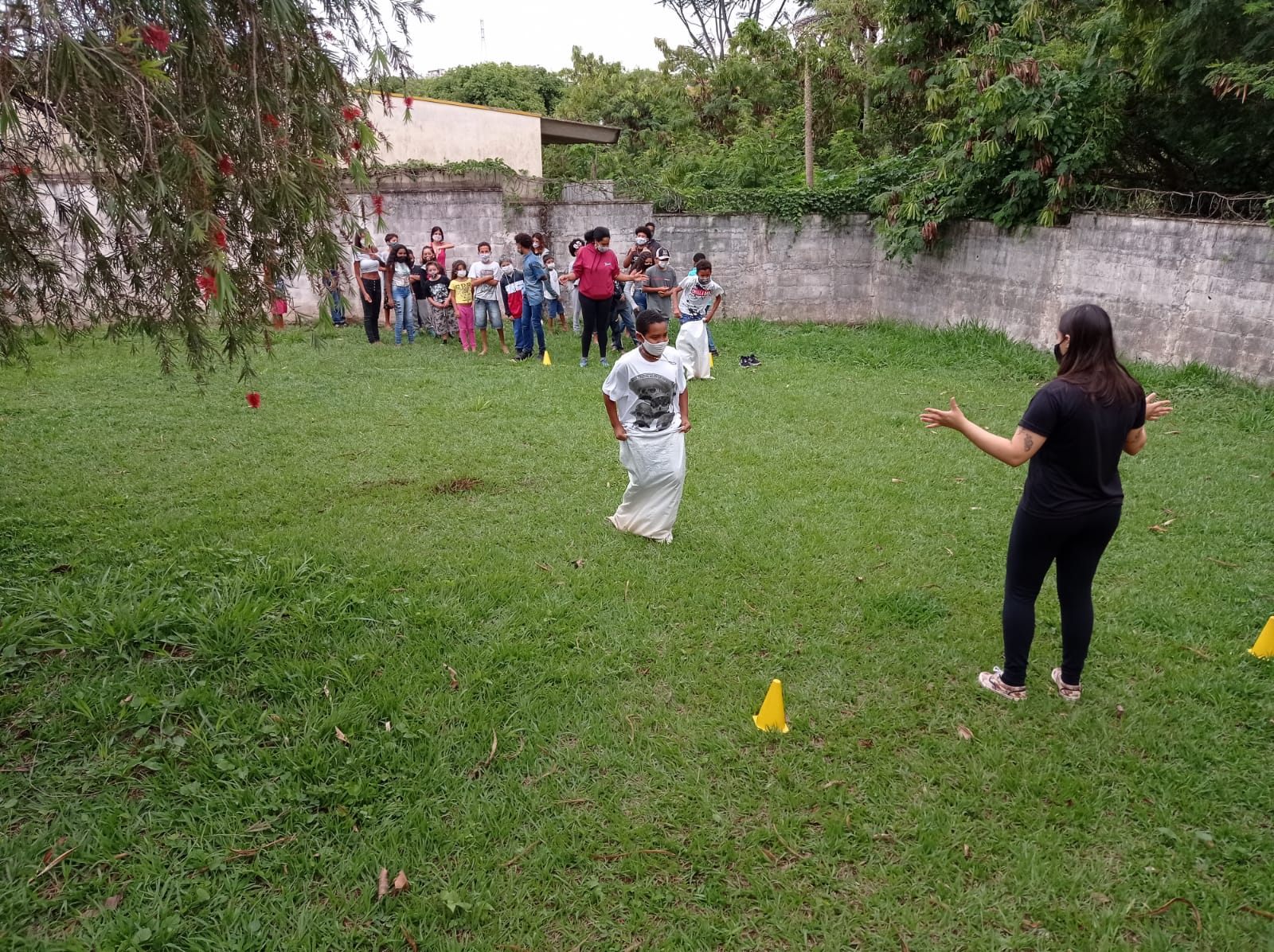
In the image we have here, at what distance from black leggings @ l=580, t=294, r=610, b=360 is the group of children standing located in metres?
0.01

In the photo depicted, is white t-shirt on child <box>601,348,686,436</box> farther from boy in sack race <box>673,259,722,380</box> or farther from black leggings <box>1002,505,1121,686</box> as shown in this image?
boy in sack race <box>673,259,722,380</box>

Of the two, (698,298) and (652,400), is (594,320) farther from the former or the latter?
(652,400)

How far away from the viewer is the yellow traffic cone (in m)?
4.43

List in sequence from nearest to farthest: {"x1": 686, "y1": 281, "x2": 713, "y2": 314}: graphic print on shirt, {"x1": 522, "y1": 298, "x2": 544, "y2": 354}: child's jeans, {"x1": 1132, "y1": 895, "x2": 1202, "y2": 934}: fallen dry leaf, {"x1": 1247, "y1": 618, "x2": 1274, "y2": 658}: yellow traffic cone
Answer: {"x1": 1132, "y1": 895, "x2": 1202, "y2": 934}: fallen dry leaf, {"x1": 1247, "y1": 618, "x2": 1274, "y2": 658}: yellow traffic cone, {"x1": 686, "y1": 281, "x2": 713, "y2": 314}: graphic print on shirt, {"x1": 522, "y1": 298, "x2": 544, "y2": 354}: child's jeans

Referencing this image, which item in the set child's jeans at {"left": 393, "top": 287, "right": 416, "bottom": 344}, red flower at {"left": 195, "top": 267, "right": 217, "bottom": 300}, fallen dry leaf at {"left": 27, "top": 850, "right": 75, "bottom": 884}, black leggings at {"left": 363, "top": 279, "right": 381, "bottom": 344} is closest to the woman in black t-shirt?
red flower at {"left": 195, "top": 267, "right": 217, "bottom": 300}

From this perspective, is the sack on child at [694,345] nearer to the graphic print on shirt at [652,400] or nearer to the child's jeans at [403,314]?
the graphic print on shirt at [652,400]

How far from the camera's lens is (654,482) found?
5809 millimetres

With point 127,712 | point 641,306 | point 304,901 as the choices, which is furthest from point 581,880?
point 641,306

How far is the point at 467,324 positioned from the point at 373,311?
6.13 feet

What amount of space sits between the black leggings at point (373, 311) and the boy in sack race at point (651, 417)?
9.43 m

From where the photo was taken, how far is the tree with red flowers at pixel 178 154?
3105mm

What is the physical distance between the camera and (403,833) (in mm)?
3314

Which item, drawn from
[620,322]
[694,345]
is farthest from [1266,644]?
[620,322]

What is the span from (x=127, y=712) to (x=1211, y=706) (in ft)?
16.7
